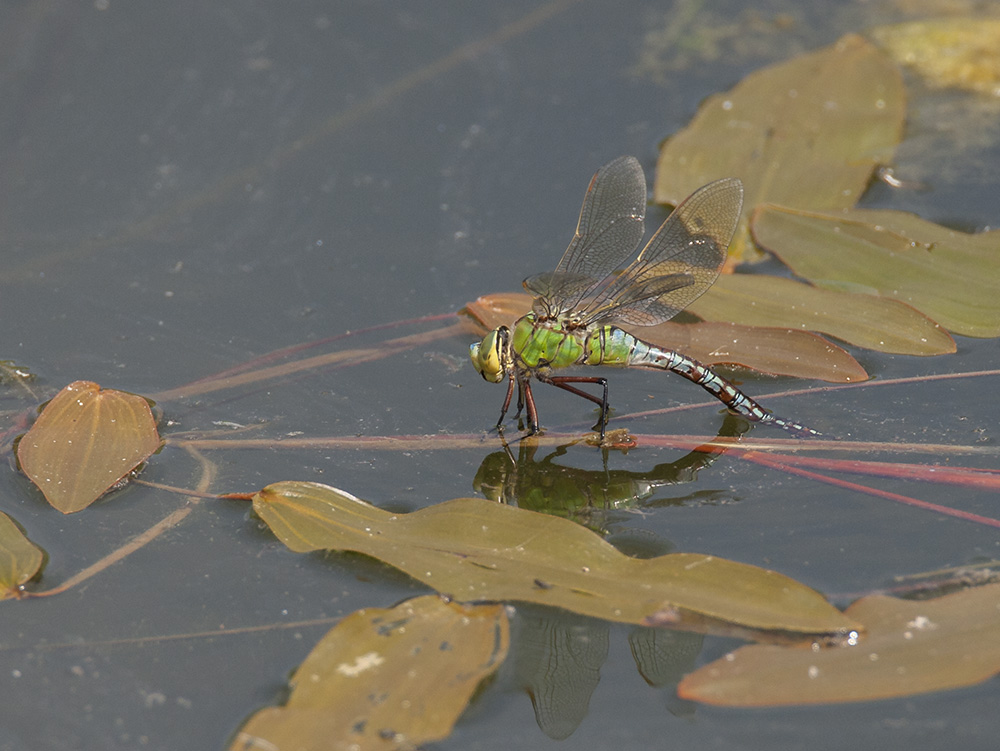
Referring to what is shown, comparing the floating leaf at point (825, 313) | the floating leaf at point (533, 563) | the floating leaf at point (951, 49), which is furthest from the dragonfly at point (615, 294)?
the floating leaf at point (951, 49)

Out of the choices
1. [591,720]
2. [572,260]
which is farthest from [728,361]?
[591,720]

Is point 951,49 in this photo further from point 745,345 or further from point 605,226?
point 745,345

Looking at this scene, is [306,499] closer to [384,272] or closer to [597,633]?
[597,633]

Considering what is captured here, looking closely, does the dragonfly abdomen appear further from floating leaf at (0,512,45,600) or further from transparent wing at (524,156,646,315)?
floating leaf at (0,512,45,600)

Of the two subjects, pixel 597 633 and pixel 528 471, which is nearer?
pixel 597 633

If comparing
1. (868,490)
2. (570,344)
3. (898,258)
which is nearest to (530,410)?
(570,344)
